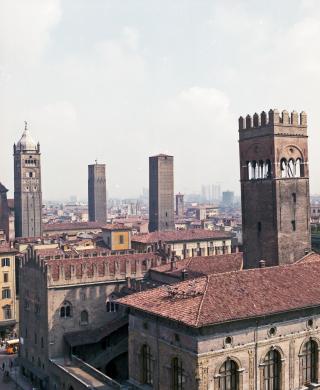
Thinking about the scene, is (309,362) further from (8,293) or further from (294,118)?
(8,293)

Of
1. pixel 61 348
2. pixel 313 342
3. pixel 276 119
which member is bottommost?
pixel 61 348

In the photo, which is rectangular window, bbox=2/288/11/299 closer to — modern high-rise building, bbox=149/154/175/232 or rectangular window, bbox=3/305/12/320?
rectangular window, bbox=3/305/12/320

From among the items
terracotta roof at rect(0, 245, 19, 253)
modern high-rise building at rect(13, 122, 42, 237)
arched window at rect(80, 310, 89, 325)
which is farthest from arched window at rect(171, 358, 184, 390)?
modern high-rise building at rect(13, 122, 42, 237)

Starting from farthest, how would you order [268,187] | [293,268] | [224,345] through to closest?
[268,187] → [293,268] → [224,345]

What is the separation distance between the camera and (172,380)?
30031mm

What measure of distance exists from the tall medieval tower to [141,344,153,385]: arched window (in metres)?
13.2

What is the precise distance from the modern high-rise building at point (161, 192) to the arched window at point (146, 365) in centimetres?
8171

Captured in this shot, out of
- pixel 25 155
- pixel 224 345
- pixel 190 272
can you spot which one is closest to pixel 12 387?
pixel 190 272

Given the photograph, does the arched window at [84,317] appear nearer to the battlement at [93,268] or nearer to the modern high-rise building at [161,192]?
the battlement at [93,268]

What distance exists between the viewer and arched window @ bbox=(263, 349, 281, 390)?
1192 inches

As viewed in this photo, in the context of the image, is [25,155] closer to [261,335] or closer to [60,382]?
[60,382]

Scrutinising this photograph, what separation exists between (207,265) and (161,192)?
231ft

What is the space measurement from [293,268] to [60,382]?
19618mm

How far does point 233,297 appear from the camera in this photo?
101 ft
